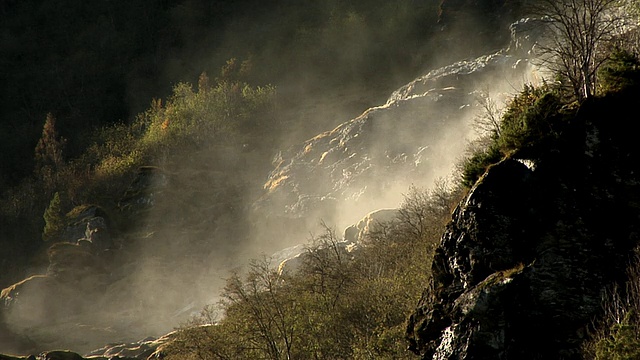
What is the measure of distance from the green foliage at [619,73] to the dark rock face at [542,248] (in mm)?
580

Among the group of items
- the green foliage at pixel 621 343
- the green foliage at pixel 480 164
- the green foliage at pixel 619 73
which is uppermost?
the green foliage at pixel 619 73

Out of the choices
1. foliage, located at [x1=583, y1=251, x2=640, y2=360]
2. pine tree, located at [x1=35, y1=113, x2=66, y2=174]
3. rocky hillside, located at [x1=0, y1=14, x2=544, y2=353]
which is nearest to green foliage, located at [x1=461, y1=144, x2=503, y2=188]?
foliage, located at [x1=583, y1=251, x2=640, y2=360]

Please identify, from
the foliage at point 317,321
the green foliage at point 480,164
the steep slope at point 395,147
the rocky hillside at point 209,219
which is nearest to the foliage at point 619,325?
the green foliage at point 480,164

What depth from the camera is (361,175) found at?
56.2m

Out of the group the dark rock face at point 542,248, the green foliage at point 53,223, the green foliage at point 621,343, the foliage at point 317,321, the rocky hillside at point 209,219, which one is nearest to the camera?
the green foliage at point 621,343

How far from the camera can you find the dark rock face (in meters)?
15.4

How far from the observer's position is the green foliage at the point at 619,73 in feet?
56.3

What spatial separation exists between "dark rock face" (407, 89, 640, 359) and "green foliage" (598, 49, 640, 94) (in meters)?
0.58

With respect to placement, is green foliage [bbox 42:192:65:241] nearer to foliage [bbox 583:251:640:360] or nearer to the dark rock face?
the dark rock face

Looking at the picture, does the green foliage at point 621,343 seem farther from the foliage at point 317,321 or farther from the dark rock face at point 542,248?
the foliage at point 317,321

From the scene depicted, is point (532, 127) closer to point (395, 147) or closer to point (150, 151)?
point (395, 147)

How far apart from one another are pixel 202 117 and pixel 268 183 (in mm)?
17080

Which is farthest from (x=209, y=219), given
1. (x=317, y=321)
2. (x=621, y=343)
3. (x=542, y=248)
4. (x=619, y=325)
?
(x=621, y=343)

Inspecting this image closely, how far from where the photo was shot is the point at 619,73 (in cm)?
1734
